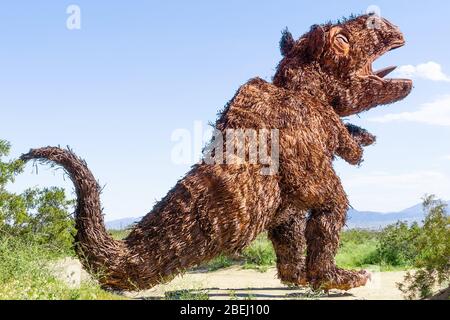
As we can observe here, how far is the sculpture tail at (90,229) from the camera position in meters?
6.05

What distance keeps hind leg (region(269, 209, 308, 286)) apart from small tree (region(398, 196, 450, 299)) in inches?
52.1

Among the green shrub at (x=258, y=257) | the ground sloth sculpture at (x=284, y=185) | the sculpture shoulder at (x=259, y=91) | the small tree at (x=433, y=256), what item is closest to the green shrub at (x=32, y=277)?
the ground sloth sculpture at (x=284, y=185)

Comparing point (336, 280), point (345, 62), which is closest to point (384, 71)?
point (345, 62)

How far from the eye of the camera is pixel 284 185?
21.1 feet

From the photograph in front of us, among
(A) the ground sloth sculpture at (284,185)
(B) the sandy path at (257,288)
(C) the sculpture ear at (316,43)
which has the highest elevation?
(C) the sculpture ear at (316,43)

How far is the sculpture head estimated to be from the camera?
724 cm

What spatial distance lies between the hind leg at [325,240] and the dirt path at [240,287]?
0.80 feet

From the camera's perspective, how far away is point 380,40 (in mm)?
7648

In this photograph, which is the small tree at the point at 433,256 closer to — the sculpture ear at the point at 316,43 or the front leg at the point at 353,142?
the front leg at the point at 353,142

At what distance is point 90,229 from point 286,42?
11.2ft

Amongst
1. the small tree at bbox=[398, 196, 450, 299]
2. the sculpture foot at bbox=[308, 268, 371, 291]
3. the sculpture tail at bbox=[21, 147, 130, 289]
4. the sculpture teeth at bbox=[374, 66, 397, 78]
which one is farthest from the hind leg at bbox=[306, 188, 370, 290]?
the sculpture tail at bbox=[21, 147, 130, 289]

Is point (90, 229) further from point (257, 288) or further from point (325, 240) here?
point (257, 288)

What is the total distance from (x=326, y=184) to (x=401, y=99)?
6.71ft

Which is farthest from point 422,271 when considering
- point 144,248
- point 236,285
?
point 144,248
